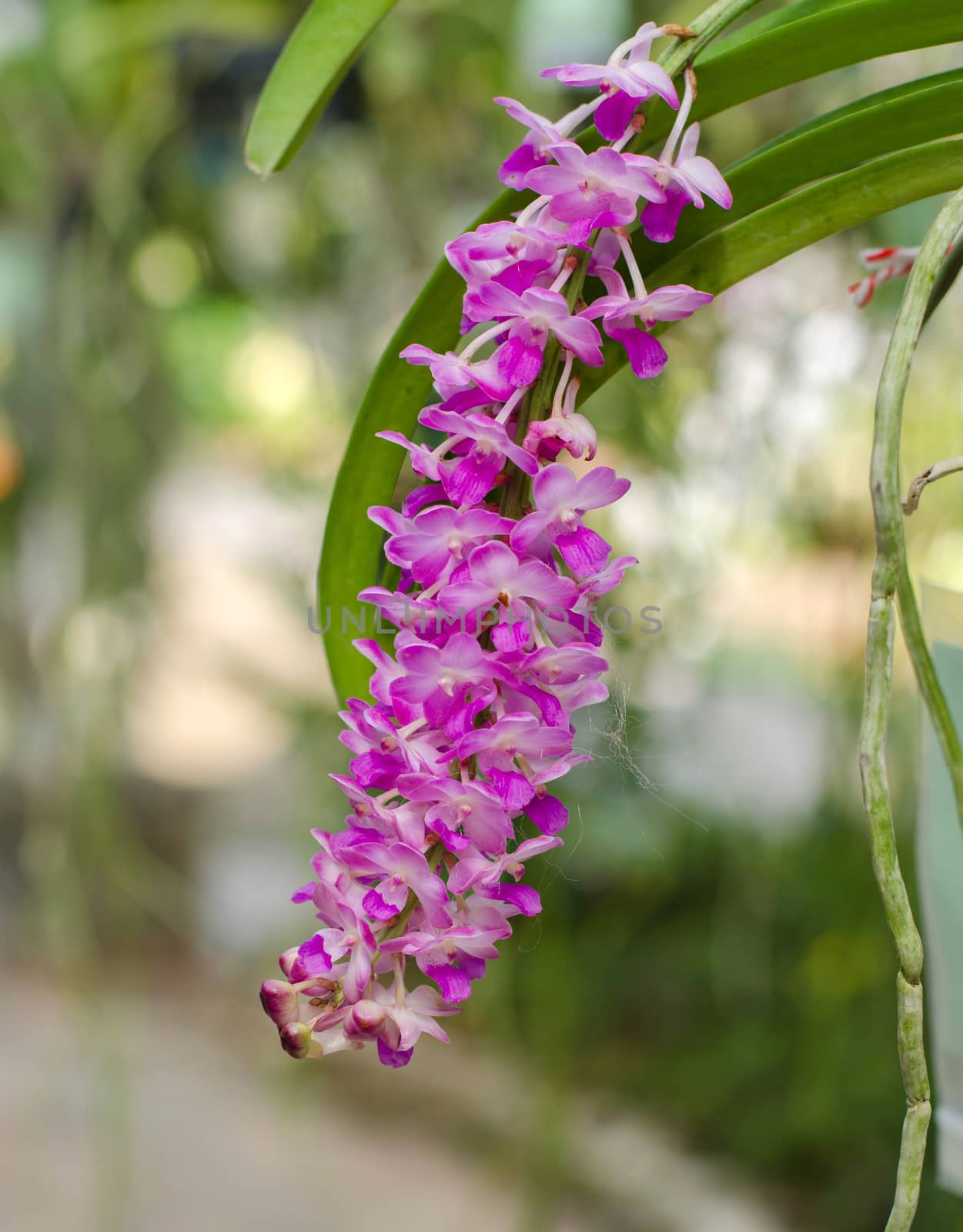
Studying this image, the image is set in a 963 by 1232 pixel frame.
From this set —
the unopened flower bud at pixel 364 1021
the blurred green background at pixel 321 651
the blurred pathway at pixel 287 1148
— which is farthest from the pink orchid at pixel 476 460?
the blurred pathway at pixel 287 1148

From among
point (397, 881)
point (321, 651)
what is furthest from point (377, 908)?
point (321, 651)

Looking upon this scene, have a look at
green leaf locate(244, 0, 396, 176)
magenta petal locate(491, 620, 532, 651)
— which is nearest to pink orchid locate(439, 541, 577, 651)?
magenta petal locate(491, 620, 532, 651)

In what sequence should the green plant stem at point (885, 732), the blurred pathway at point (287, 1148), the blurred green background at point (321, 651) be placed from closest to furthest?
the green plant stem at point (885, 732) < the blurred green background at point (321, 651) < the blurred pathway at point (287, 1148)

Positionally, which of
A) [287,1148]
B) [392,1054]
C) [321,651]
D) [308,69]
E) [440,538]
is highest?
[308,69]

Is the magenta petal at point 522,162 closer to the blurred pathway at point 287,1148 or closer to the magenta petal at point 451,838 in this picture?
the magenta petal at point 451,838

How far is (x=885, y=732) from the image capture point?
21cm

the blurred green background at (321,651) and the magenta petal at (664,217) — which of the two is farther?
the blurred green background at (321,651)

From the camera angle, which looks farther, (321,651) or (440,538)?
(321,651)

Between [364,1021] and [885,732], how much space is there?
11cm

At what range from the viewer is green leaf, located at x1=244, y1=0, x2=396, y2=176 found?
Result: 27cm

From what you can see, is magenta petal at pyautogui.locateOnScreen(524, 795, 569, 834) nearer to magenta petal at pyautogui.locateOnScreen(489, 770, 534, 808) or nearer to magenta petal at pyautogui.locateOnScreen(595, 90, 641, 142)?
magenta petal at pyautogui.locateOnScreen(489, 770, 534, 808)

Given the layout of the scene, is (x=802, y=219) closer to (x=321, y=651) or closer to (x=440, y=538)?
(x=440, y=538)

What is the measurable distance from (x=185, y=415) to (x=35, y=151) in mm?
425

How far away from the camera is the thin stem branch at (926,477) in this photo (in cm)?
23
